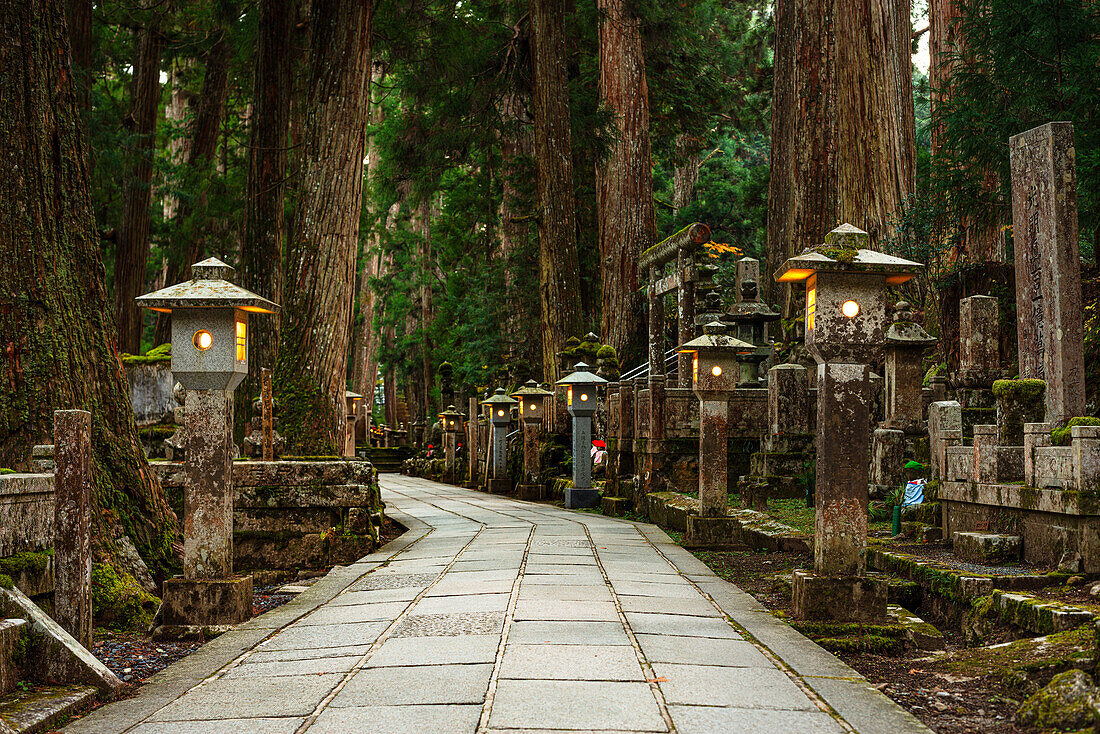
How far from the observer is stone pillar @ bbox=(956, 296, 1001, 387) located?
31.6 feet

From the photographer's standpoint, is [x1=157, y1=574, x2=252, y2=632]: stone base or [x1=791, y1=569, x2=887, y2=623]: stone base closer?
[x1=791, y1=569, x2=887, y2=623]: stone base

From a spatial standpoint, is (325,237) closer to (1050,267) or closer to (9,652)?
(9,652)

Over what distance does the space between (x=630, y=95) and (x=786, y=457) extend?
10.6m

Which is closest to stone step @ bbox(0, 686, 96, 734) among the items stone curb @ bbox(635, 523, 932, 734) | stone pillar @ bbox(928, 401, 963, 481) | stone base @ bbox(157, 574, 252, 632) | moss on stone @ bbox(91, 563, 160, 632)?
stone base @ bbox(157, 574, 252, 632)

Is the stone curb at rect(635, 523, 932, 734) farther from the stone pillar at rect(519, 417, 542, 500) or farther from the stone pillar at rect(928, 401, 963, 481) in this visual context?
the stone pillar at rect(519, 417, 542, 500)

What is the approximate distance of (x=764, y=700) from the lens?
11.9ft

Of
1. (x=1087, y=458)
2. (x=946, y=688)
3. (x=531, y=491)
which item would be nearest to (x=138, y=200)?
(x=531, y=491)

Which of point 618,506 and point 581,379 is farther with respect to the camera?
point 581,379

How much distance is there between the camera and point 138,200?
15.3m

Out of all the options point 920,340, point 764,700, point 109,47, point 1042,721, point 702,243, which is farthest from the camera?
point 109,47

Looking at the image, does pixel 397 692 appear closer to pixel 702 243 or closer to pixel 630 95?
pixel 702 243

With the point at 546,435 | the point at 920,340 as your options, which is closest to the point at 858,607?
the point at 920,340

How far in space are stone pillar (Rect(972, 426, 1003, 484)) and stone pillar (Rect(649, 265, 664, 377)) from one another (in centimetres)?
640

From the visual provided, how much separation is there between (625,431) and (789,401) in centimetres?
285
